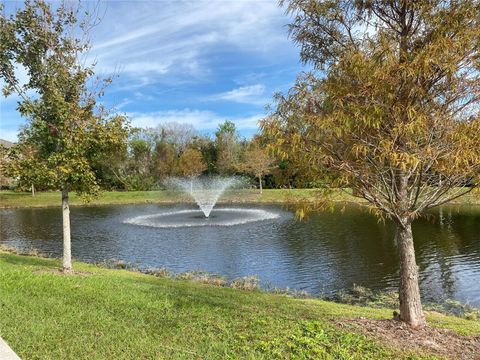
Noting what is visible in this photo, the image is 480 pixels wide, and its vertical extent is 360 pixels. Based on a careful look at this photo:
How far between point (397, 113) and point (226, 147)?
65.1 meters

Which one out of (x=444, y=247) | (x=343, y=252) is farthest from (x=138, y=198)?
(x=444, y=247)

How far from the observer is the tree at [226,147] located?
2645 inches

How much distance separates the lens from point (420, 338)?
7145 millimetres

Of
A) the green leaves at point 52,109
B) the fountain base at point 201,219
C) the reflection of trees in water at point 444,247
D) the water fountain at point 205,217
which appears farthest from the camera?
the water fountain at point 205,217

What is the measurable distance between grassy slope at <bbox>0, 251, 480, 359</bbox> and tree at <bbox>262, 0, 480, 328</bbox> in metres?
2.14

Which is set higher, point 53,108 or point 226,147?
point 226,147

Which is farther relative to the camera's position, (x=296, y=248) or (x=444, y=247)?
(x=296, y=248)

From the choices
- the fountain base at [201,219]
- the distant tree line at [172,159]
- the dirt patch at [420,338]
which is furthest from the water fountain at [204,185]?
the dirt patch at [420,338]

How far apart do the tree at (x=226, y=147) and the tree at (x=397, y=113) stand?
5584 centimetres

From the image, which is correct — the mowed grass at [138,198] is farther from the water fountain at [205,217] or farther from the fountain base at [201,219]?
the fountain base at [201,219]

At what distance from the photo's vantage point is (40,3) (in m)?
12.0

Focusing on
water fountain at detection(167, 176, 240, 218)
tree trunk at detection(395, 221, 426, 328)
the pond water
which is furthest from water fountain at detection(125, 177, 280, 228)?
tree trunk at detection(395, 221, 426, 328)

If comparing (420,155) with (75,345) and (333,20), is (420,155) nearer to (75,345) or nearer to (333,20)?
(333,20)

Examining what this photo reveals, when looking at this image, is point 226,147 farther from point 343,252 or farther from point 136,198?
point 343,252
